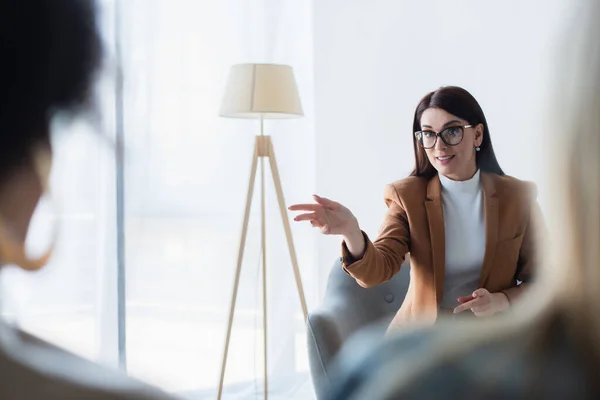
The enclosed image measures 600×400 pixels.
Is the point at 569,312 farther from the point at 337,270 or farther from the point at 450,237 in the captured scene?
the point at 337,270

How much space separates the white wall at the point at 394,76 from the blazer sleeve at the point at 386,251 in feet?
0.62

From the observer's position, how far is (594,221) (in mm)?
357

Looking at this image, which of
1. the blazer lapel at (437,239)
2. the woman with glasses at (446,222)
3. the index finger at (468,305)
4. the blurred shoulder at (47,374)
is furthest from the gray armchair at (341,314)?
the blurred shoulder at (47,374)

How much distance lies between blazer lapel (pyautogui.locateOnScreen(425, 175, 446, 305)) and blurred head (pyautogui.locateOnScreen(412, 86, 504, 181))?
0.17 ft

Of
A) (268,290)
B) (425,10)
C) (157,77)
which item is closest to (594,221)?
(157,77)

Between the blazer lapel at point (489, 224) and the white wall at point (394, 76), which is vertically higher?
the white wall at point (394, 76)

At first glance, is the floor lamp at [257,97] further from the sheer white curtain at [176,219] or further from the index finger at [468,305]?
the index finger at [468,305]

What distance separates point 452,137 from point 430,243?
6.6 inches

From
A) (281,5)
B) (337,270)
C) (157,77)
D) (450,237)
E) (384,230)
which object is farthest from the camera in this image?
(281,5)

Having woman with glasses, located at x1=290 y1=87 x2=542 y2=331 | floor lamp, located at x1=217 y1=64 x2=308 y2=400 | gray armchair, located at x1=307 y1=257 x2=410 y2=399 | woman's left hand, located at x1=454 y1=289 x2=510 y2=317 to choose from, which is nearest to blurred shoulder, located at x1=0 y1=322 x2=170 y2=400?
woman's left hand, located at x1=454 y1=289 x2=510 y2=317

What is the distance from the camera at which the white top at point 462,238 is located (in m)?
0.92

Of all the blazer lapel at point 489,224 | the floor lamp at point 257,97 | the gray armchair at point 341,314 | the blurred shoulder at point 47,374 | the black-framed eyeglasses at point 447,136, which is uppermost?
the floor lamp at point 257,97

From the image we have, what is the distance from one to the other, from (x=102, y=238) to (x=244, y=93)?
1367 mm

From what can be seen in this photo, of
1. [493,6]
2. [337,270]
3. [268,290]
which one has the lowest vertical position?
[268,290]
